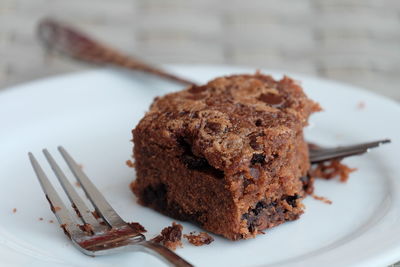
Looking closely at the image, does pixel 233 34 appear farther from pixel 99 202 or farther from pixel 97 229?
pixel 97 229

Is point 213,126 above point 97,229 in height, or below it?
above

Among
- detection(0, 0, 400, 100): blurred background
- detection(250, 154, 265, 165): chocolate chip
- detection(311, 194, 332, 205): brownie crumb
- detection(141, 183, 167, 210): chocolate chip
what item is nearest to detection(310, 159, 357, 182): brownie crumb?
detection(311, 194, 332, 205): brownie crumb

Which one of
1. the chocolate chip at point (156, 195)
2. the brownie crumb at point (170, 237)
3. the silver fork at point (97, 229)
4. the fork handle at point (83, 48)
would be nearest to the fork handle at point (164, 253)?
the silver fork at point (97, 229)

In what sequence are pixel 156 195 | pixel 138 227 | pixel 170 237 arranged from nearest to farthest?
1. pixel 170 237
2. pixel 138 227
3. pixel 156 195

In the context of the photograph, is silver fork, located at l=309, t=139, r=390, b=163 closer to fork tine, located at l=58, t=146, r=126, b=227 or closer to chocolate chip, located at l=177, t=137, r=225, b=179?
chocolate chip, located at l=177, t=137, r=225, b=179

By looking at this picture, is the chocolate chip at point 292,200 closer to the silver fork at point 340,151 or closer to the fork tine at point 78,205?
the silver fork at point 340,151

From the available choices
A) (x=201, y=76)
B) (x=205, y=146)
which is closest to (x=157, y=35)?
(x=201, y=76)

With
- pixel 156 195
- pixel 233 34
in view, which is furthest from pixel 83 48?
pixel 156 195
